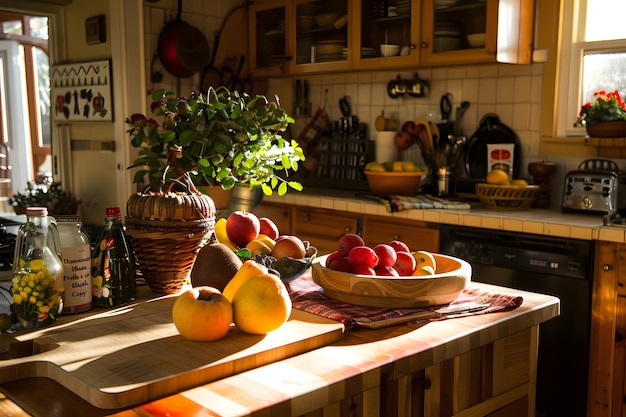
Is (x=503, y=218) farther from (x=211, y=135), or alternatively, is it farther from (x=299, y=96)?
(x=299, y=96)

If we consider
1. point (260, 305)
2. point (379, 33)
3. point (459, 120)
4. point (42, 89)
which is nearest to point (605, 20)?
point (459, 120)

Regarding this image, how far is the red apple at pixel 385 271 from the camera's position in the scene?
153cm

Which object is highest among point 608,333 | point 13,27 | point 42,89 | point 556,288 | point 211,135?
point 13,27

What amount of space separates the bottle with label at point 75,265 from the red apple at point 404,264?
69cm

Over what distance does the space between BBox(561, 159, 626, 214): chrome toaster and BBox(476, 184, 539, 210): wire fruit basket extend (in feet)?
0.51

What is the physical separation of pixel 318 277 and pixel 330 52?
269 centimetres

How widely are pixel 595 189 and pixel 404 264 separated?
179 cm

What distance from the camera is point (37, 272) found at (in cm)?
133

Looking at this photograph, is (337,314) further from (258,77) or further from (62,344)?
(258,77)

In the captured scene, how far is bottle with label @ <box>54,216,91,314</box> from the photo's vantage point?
4.69 feet

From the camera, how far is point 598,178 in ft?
9.95

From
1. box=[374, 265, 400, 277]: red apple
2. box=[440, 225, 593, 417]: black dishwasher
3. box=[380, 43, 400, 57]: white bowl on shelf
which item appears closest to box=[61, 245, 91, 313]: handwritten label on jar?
box=[374, 265, 400, 277]: red apple

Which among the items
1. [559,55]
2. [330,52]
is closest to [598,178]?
[559,55]

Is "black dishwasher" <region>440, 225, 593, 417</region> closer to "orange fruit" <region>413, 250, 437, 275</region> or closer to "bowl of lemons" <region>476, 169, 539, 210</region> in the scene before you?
"bowl of lemons" <region>476, 169, 539, 210</region>
